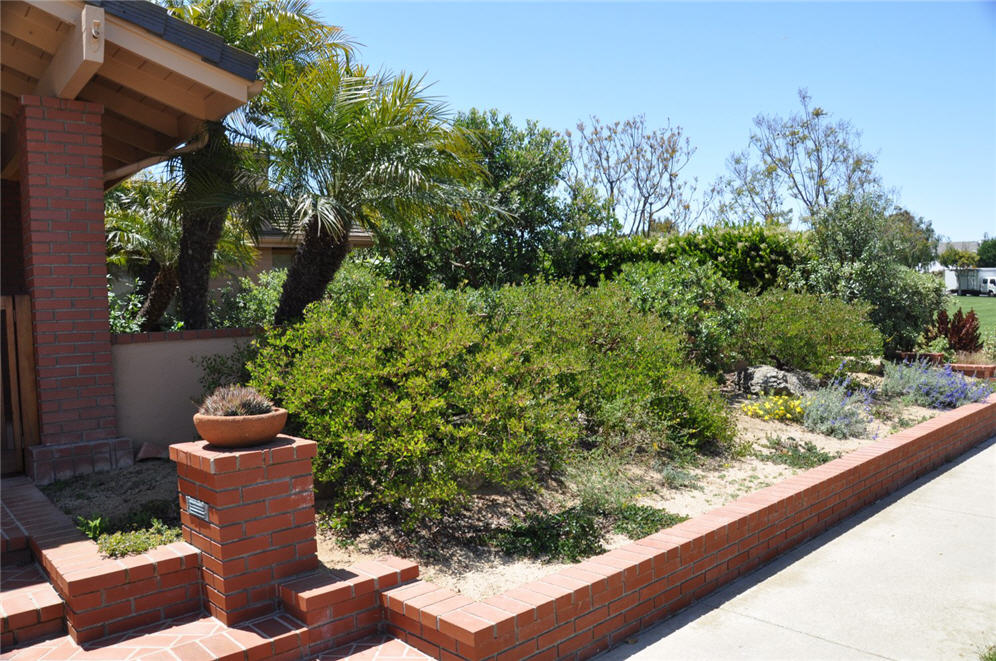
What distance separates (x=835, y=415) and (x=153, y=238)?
391 inches

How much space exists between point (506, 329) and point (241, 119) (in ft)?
14.5

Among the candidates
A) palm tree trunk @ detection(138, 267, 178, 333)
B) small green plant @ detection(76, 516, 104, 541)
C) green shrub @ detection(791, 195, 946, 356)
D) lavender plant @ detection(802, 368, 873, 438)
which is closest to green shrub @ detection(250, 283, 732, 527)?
small green plant @ detection(76, 516, 104, 541)

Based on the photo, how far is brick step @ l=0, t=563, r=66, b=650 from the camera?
345cm

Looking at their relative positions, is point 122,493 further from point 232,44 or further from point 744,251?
Result: point 744,251

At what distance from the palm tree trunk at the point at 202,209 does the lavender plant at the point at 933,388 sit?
365 inches

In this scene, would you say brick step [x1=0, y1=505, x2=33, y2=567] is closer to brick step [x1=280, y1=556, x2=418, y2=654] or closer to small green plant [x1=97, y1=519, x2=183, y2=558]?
small green plant [x1=97, y1=519, x2=183, y2=558]

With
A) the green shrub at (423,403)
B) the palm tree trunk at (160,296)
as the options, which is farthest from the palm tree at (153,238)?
the green shrub at (423,403)

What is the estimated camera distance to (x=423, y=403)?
4.58 metres

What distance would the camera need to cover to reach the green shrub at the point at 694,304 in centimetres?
910

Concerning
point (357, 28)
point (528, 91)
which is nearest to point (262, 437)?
point (357, 28)

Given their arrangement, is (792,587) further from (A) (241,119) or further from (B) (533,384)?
(A) (241,119)

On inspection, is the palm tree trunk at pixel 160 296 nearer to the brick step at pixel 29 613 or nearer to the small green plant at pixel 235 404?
the brick step at pixel 29 613

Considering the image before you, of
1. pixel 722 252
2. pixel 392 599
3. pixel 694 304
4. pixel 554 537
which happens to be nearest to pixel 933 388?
pixel 694 304

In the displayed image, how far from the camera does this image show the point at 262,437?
374 cm
